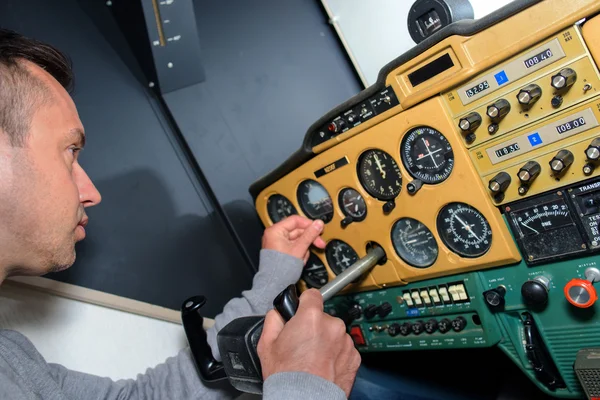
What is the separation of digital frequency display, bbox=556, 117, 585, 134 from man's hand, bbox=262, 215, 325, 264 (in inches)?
45.8

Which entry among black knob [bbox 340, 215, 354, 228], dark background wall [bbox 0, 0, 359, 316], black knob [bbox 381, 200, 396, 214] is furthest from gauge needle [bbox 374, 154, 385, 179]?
dark background wall [bbox 0, 0, 359, 316]

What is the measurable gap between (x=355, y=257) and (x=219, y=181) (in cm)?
87

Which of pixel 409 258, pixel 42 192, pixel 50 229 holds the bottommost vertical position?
pixel 409 258

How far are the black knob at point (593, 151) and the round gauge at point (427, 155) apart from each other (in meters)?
0.46

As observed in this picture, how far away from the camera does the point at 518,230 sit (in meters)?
1.98

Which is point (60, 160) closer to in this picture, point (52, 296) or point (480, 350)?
point (52, 296)

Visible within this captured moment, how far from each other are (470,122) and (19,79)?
4.67 ft

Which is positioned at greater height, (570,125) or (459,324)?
(570,125)

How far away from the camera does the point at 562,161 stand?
1.78 metres

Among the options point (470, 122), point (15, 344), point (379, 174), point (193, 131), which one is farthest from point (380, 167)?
point (15, 344)

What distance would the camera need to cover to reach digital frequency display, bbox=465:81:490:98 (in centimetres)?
190

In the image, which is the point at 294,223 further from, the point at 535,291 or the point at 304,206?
the point at 535,291

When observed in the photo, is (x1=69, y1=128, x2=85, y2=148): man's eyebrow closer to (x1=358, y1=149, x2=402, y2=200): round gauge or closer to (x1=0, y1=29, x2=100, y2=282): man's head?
(x1=0, y1=29, x2=100, y2=282): man's head

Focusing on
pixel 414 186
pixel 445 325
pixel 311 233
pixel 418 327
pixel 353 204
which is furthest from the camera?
pixel 311 233
